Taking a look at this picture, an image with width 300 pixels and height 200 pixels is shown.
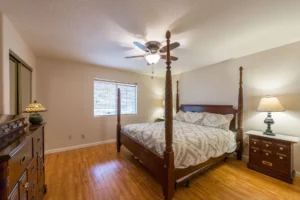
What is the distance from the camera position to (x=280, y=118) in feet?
8.43

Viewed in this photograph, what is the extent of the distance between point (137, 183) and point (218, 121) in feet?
7.14

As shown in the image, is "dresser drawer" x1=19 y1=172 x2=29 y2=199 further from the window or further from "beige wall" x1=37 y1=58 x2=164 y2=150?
the window

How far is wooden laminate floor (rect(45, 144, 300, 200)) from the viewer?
1.90 meters

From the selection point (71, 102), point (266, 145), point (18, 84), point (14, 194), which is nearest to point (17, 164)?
point (14, 194)

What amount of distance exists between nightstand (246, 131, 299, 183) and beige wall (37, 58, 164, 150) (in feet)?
11.3

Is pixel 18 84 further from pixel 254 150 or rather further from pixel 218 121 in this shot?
pixel 254 150

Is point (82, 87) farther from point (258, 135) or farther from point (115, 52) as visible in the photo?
point (258, 135)

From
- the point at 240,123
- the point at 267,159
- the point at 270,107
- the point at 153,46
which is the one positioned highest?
the point at 153,46

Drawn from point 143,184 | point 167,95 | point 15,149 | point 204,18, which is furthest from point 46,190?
point 204,18

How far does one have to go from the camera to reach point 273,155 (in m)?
2.37

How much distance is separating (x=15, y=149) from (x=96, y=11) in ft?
5.10

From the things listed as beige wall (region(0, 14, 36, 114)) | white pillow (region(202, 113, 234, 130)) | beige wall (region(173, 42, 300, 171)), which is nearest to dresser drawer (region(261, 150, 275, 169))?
beige wall (region(173, 42, 300, 171))

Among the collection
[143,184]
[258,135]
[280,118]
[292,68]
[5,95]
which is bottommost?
[143,184]

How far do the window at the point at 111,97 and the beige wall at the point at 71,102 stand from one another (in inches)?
6.8
